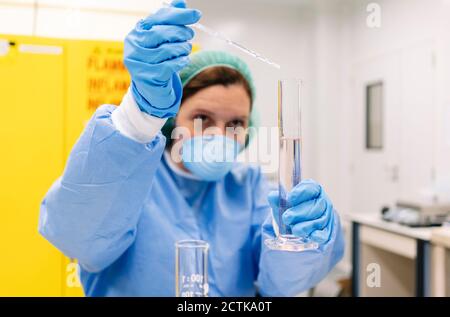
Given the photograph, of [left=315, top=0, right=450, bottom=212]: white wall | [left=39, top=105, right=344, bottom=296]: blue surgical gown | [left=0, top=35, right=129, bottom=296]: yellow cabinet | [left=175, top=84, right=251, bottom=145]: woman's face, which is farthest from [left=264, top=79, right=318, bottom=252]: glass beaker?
[left=315, top=0, right=450, bottom=212]: white wall

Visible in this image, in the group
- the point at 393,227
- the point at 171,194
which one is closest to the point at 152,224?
the point at 171,194

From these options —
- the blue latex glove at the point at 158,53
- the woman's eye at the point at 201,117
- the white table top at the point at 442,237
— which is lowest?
the white table top at the point at 442,237

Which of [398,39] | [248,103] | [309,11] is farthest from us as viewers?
[309,11]

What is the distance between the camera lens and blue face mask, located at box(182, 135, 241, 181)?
36.8 inches

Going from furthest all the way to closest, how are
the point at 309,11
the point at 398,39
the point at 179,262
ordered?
the point at 309,11 → the point at 398,39 → the point at 179,262

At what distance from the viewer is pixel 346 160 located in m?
4.57

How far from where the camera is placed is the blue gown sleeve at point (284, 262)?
0.90 meters

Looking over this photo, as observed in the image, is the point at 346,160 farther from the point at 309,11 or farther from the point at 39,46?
the point at 39,46

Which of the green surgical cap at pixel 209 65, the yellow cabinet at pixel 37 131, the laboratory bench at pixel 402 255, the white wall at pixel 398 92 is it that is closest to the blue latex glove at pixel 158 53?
the green surgical cap at pixel 209 65

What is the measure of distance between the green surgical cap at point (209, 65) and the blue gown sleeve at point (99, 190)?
10.1 inches

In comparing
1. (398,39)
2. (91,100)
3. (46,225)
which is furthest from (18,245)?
(398,39)

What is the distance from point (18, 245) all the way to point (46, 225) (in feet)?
1.16

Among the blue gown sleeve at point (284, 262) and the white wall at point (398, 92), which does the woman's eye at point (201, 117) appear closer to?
A: the blue gown sleeve at point (284, 262)

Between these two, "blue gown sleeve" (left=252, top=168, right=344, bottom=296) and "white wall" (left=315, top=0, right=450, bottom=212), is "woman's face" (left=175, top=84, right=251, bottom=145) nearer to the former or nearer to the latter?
"blue gown sleeve" (left=252, top=168, right=344, bottom=296)
